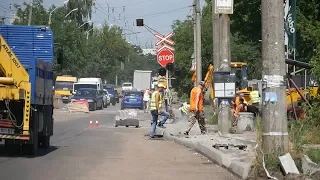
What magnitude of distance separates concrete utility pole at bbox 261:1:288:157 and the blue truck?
5.42 meters

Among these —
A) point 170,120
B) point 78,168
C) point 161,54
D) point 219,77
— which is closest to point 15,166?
point 78,168

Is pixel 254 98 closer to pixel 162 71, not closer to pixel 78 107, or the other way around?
pixel 162 71

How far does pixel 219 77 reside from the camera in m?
19.1

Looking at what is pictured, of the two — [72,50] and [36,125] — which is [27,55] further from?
[72,50]

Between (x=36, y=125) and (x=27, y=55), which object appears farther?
(x=27, y=55)

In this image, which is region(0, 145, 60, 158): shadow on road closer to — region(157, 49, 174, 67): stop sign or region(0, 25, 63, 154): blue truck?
region(0, 25, 63, 154): blue truck

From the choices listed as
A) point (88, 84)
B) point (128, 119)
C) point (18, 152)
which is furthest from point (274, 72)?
point (88, 84)

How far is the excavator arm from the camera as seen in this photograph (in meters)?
12.8

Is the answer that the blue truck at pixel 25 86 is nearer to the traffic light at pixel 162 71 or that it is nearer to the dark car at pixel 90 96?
the traffic light at pixel 162 71

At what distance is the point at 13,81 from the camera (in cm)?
1280

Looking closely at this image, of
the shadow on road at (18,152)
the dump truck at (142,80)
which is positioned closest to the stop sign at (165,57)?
the shadow on road at (18,152)

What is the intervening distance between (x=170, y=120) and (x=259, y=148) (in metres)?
17.8

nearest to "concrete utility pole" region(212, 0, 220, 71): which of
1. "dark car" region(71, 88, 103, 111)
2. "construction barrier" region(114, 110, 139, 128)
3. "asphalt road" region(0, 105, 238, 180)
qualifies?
"asphalt road" region(0, 105, 238, 180)

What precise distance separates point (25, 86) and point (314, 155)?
6269 mm
